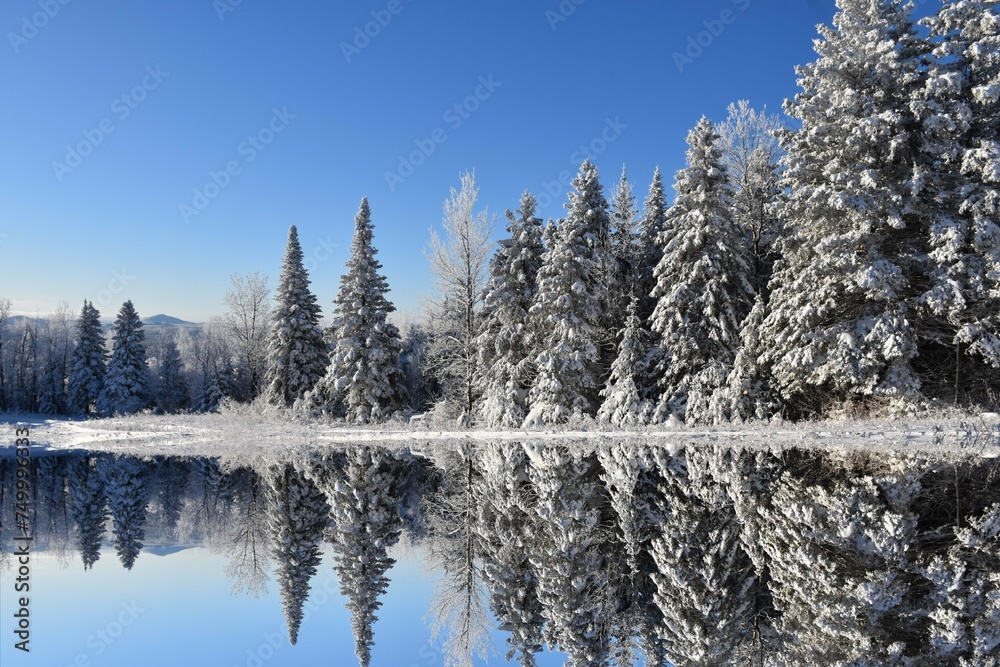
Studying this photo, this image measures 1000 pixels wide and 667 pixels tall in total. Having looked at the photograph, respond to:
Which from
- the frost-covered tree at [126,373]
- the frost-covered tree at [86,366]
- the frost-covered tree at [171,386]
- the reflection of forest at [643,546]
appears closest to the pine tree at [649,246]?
the reflection of forest at [643,546]

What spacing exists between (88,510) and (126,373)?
5439cm

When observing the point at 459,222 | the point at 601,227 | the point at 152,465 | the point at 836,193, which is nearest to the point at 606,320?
the point at 601,227

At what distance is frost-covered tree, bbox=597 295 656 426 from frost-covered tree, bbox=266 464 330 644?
48.2 ft

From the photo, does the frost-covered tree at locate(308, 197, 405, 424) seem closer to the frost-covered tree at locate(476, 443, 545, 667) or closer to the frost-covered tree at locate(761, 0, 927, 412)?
the frost-covered tree at locate(761, 0, 927, 412)

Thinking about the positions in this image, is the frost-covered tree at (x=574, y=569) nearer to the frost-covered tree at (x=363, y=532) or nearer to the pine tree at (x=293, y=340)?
the frost-covered tree at (x=363, y=532)

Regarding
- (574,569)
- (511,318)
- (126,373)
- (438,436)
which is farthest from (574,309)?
(126,373)

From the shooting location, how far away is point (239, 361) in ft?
228

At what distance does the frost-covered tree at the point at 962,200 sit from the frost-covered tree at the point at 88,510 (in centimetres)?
2203

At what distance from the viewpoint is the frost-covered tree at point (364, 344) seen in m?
34.2

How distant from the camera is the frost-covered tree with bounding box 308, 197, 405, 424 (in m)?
34.2

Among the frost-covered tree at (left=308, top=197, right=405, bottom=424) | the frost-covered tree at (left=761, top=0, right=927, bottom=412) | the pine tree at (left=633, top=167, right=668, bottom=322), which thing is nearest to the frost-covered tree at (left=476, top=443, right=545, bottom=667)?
the frost-covered tree at (left=761, top=0, right=927, bottom=412)

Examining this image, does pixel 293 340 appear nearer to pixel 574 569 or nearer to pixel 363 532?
pixel 363 532

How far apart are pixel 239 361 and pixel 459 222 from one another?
4596cm

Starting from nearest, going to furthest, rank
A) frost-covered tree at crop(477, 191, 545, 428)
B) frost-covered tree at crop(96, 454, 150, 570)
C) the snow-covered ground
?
frost-covered tree at crop(96, 454, 150, 570), the snow-covered ground, frost-covered tree at crop(477, 191, 545, 428)
